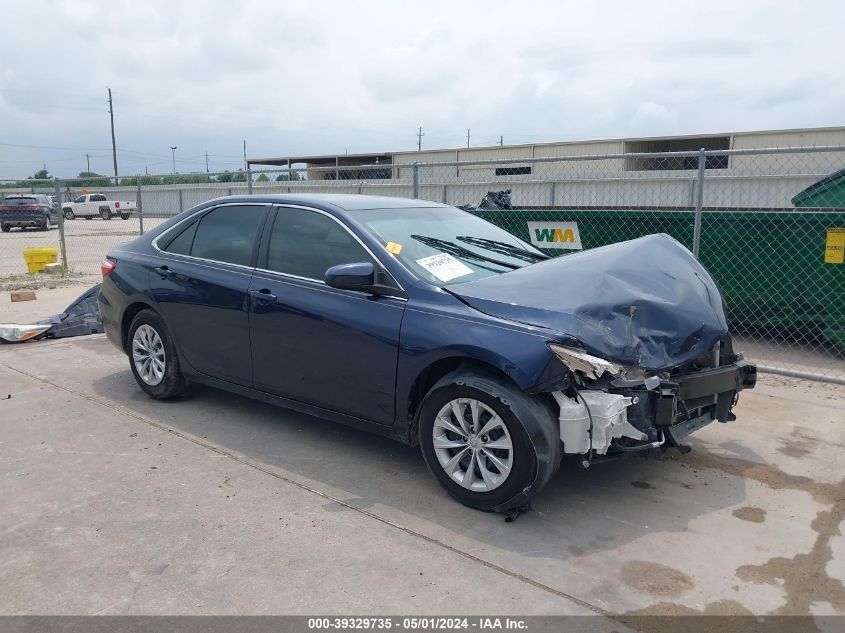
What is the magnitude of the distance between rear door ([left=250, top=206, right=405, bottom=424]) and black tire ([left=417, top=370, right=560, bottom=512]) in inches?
16.8

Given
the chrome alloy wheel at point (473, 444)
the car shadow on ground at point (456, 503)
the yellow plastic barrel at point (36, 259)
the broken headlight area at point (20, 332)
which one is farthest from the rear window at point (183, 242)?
the yellow plastic barrel at point (36, 259)

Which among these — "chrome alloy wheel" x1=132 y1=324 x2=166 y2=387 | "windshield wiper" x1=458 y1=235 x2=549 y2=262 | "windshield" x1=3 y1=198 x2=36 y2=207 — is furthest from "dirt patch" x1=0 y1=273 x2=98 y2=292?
"windshield" x1=3 y1=198 x2=36 y2=207

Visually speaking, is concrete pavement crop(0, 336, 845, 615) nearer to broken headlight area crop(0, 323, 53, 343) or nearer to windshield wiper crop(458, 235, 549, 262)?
windshield wiper crop(458, 235, 549, 262)

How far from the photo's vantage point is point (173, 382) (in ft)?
18.3

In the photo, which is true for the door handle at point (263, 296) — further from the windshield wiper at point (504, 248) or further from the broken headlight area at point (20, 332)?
the broken headlight area at point (20, 332)

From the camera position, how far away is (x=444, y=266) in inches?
173

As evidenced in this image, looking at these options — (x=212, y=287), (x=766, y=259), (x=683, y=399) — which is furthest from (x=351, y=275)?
(x=766, y=259)

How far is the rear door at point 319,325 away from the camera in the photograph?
13.8 ft

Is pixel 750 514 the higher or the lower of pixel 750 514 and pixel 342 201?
the lower

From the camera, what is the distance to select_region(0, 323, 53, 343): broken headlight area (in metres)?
7.98

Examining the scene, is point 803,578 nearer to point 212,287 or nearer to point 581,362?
point 581,362

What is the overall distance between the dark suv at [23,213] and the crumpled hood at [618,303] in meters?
28.4

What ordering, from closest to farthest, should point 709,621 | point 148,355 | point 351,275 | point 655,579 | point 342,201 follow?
1. point 709,621
2. point 655,579
3. point 351,275
4. point 342,201
5. point 148,355

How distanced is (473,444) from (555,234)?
550 centimetres
